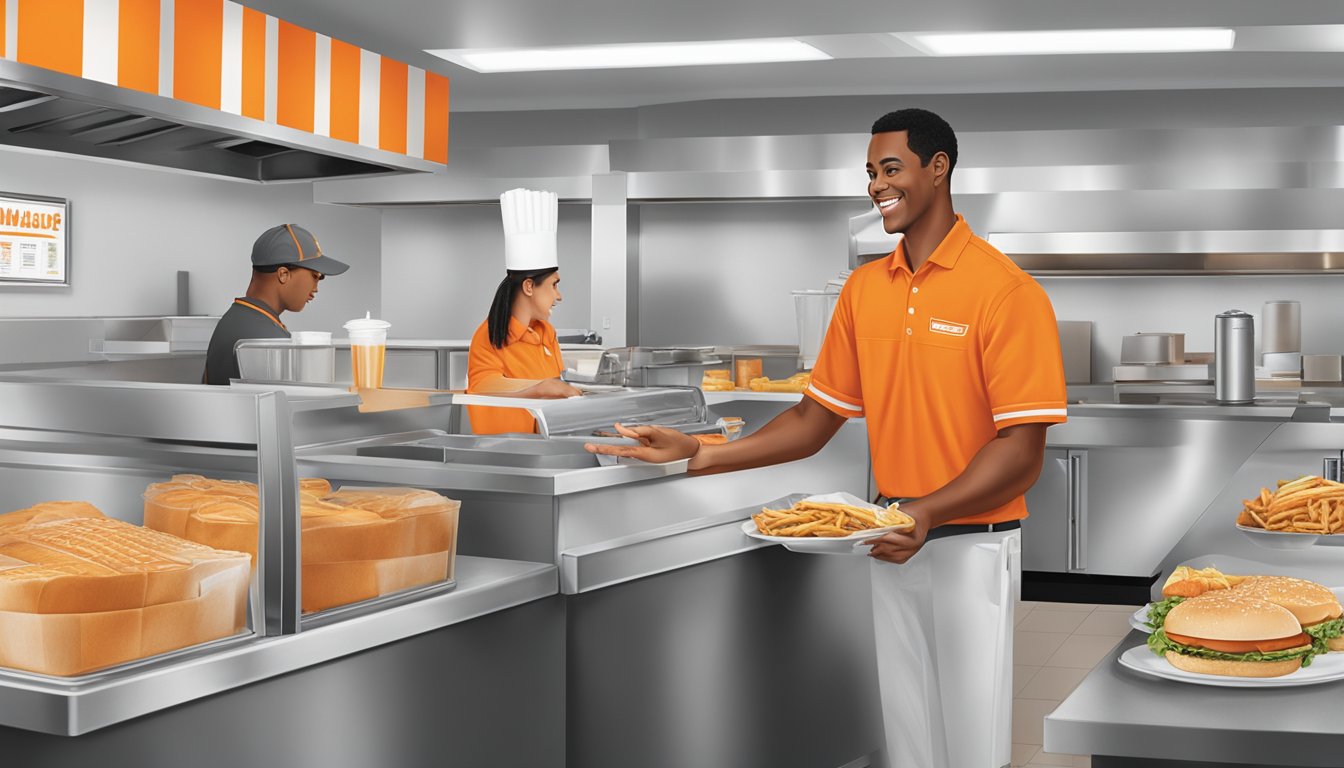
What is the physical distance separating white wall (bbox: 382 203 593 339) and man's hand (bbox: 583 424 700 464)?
18.6 feet

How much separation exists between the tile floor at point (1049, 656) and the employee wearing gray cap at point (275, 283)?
251 cm

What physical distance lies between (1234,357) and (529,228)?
3.19 meters

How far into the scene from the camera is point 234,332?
3652mm

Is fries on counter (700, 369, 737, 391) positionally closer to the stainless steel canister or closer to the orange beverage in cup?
the stainless steel canister

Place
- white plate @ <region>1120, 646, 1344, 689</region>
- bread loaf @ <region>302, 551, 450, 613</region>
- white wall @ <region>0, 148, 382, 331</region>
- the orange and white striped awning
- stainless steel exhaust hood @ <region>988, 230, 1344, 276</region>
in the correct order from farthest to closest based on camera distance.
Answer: white wall @ <region>0, 148, 382, 331</region>
stainless steel exhaust hood @ <region>988, 230, 1344, 276</region>
the orange and white striped awning
bread loaf @ <region>302, 551, 450, 613</region>
white plate @ <region>1120, 646, 1344, 689</region>

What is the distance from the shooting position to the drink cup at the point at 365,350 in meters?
2.28

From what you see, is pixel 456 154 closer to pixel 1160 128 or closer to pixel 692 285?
pixel 692 285

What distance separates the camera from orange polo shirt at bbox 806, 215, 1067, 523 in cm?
209

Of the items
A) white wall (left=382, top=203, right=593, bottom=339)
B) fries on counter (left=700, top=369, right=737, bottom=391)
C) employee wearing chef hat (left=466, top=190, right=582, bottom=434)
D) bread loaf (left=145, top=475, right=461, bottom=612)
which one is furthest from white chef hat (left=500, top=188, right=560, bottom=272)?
white wall (left=382, top=203, right=593, bottom=339)

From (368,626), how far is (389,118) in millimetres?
3571

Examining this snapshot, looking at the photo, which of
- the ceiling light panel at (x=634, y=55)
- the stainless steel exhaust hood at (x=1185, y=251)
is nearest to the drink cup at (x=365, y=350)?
the ceiling light panel at (x=634, y=55)

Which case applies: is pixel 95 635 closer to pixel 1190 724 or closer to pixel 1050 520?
pixel 1190 724

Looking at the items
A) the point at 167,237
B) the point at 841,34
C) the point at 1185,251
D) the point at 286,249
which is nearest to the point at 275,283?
the point at 286,249

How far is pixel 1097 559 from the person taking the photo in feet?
18.6
